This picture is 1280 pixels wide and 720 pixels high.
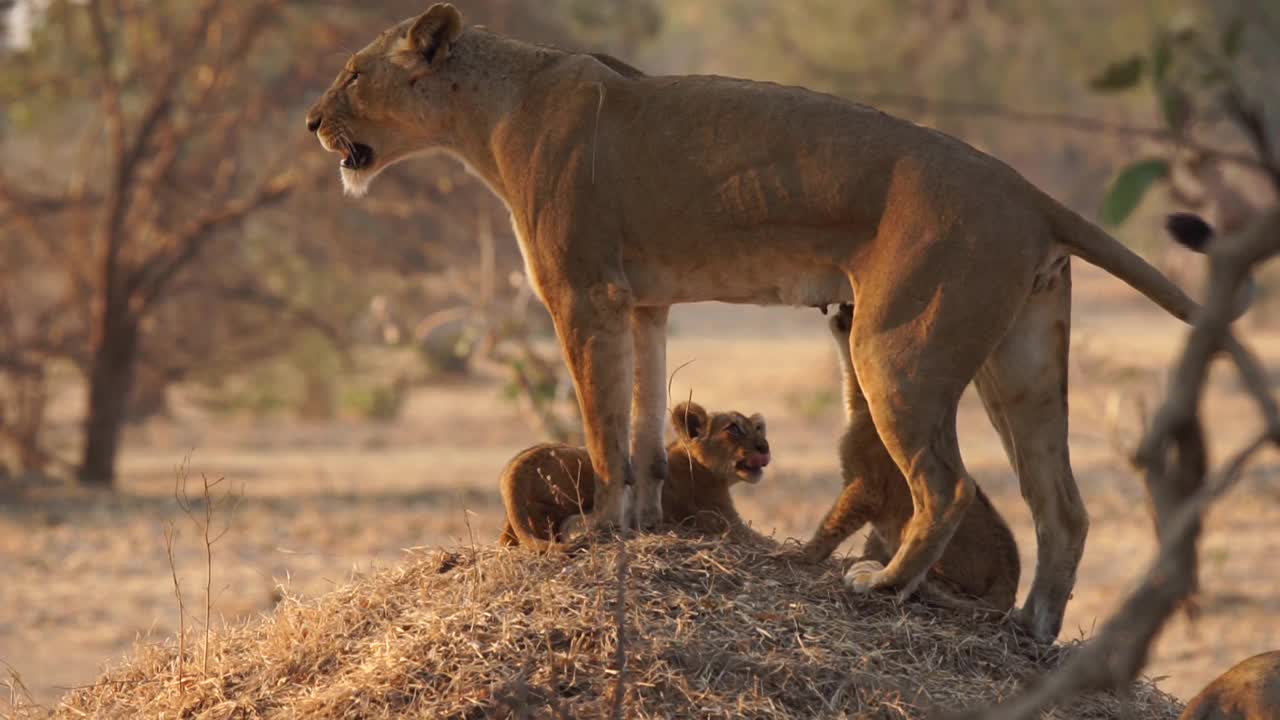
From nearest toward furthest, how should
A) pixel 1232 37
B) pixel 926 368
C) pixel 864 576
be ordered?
pixel 1232 37
pixel 926 368
pixel 864 576

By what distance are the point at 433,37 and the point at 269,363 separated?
18.5 metres

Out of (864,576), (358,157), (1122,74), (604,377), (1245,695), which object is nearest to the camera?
(1122,74)

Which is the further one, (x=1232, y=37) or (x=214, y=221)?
(x=214, y=221)

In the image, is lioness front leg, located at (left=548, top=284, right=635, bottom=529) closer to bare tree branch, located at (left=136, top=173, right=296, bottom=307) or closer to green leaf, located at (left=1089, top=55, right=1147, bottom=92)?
green leaf, located at (left=1089, top=55, right=1147, bottom=92)

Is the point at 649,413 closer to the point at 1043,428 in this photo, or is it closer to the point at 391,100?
the point at 1043,428

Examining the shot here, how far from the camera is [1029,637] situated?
4.93 meters

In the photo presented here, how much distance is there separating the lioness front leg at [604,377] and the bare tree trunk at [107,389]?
11460 mm

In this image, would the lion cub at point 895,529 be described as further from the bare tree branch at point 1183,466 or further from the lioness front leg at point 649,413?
the bare tree branch at point 1183,466

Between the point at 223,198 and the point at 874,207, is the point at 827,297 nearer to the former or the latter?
the point at 874,207

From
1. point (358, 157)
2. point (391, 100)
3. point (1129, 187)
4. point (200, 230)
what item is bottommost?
point (1129, 187)

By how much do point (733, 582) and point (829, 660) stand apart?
47 cm

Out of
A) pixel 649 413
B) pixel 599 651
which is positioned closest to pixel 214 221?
pixel 649 413

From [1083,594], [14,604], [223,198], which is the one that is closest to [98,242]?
[223,198]

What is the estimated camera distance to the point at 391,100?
547 cm
